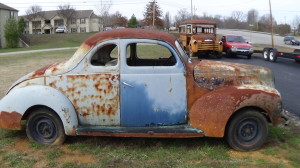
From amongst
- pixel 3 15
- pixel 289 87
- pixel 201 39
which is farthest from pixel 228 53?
pixel 3 15

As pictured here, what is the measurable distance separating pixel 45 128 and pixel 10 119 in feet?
1.94

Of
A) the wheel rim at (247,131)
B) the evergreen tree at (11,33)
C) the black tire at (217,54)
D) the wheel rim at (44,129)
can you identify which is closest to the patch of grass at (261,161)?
the wheel rim at (247,131)

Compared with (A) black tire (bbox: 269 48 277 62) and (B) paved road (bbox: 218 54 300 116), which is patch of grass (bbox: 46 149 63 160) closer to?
(B) paved road (bbox: 218 54 300 116)

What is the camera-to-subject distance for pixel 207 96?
479 cm

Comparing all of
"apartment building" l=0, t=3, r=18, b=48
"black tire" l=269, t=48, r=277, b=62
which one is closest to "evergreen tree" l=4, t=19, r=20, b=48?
"apartment building" l=0, t=3, r=18, b=48

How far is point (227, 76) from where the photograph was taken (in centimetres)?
489

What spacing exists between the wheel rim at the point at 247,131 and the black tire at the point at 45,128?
284cm

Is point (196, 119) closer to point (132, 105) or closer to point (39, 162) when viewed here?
point (132, 105)

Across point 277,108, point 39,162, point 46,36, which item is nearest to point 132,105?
point 39,162

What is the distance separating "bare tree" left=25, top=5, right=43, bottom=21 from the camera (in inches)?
3174

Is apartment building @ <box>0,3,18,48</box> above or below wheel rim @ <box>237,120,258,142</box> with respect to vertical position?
above

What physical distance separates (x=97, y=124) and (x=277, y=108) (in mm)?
2855

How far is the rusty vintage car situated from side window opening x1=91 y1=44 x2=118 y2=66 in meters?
0.04

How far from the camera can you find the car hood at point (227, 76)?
15.9 feet
